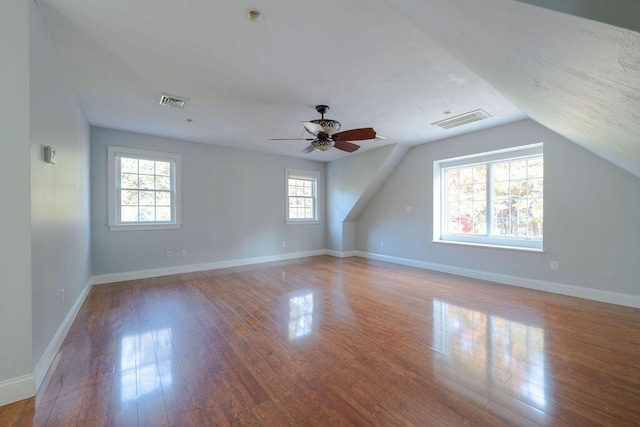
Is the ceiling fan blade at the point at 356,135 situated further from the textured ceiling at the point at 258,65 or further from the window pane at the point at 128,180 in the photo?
the window pane at the point at 128,180

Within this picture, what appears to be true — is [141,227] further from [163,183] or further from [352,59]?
[352,59]

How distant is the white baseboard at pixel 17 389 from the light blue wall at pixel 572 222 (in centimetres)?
543

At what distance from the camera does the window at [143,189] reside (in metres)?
4.39

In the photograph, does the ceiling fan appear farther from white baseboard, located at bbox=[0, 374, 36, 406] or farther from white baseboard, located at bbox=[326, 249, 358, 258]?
white baseboard, located at bbox=[326, 249, 358, 258]

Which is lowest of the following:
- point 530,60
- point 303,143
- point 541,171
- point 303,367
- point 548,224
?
point 303,367

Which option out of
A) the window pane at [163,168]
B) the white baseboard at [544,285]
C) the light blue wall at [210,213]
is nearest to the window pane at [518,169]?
the white baseboard at [544,285]

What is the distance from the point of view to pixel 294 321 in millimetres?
2854

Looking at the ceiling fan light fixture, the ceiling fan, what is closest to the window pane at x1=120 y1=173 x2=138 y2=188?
the ceiling fan

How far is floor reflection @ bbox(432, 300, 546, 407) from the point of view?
71.1 inches

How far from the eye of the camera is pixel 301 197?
679cm

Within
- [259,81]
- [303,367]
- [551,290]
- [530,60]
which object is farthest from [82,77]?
[551,290]

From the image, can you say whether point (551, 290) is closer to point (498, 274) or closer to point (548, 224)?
point (498, 274)

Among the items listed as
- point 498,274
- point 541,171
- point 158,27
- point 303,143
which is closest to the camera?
point 158,27

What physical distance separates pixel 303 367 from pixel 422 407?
0.86m
